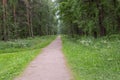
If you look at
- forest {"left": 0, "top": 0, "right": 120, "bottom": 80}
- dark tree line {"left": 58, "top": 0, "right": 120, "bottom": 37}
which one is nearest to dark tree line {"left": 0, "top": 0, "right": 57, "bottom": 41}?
forest {"left": 0, "top": 0, "right": 120, "bottom": 80}

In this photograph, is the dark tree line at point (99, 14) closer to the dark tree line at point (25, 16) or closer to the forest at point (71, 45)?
the forest at point (71, 45)

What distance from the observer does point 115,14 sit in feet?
108

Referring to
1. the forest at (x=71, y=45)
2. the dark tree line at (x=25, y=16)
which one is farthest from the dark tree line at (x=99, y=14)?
the dark tree line at (x=25, y=16)

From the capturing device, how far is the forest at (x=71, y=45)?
A: 10117 millimetres

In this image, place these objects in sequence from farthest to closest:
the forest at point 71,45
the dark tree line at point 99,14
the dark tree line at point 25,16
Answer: the dark tree line at point 25,16
the dark tree line at point 99,14
the forest at point 71,45

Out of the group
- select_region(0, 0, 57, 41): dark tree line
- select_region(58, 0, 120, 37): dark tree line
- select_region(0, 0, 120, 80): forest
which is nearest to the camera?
select_region(0, 0, 120, 80): forest

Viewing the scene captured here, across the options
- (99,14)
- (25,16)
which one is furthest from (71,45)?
(25,16)

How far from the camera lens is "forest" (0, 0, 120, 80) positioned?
10117 millimetres

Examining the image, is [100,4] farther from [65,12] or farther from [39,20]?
[39,20]

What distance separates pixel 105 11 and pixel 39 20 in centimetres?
3198

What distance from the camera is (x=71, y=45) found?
946 inches

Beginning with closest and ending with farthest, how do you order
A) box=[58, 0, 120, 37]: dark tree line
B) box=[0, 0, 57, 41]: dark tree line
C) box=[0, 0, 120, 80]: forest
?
box=[0, 0, 120, 80]: forest → box=[58, 0, 120, 37]: dark tree line → box=[0, 0, 57, 41]: dark tree line

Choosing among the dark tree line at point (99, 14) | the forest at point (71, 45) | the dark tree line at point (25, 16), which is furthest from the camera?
the dark tree line at point (25, 16)

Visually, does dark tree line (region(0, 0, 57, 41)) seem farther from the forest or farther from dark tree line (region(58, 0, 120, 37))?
dark tree line (region(58, 0, 120, 37))
